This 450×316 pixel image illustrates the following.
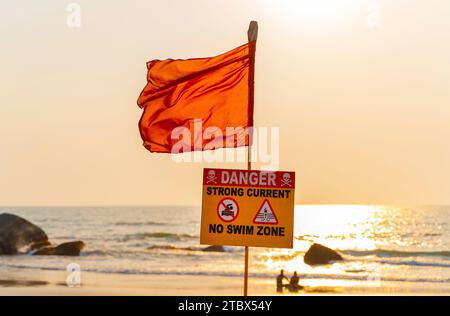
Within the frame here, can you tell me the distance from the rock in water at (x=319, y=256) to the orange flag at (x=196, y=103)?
98.9 ft

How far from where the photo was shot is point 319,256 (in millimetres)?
46250

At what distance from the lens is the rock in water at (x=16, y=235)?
165ft

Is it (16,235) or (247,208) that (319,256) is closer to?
(16,235)

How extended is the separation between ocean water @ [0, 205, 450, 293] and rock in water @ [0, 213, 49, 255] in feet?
6.69

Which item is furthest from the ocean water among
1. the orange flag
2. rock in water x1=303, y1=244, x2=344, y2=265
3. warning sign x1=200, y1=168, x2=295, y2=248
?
warning sign x1=200, y1=168, x2=295, y2=248

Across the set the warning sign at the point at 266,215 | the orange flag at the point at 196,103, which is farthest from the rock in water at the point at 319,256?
the warning sign at the point at 266,215

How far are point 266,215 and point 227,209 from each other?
25.3 inches

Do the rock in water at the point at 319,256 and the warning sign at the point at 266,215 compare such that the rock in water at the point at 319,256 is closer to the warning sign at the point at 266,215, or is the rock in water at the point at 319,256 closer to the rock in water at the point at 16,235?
the rock in water at the point at 16,235

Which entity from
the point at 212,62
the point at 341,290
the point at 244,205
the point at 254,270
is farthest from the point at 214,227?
the point at 254,270

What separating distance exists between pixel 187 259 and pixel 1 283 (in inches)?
A: 609

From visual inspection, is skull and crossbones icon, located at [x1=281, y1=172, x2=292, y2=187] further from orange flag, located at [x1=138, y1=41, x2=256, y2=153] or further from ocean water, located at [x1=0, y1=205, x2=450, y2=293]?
ocean water, located at [x1=0, y1=205, x2=450, y2=293]

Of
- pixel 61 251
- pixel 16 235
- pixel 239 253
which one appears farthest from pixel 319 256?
pixel 16 235

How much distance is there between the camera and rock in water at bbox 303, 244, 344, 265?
45719 millimetres
